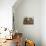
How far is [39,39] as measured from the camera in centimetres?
512

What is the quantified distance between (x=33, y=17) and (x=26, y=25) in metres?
0.49

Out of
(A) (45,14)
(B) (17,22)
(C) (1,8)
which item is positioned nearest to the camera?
(C) (1,8)

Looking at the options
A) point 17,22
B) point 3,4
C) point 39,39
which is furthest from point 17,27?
point 3,4

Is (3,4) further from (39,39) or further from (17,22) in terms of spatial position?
(39,39)

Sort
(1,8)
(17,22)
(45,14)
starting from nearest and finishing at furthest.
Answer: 1. (1,8)
2. (45,14)
3. (17,22)

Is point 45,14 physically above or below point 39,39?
above

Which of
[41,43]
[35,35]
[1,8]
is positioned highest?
[1,8]

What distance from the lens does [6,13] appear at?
397 centimetres

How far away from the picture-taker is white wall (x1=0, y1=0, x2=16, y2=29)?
154 inches

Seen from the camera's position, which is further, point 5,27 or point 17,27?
point 17,27

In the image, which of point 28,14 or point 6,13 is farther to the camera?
point 28,14

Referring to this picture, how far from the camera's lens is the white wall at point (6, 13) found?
3.91 m

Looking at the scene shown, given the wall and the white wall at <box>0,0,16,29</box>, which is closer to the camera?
the white wall at <box>0,0,16,29</box>

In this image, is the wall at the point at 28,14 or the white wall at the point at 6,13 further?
the wall at the point at 28,14
